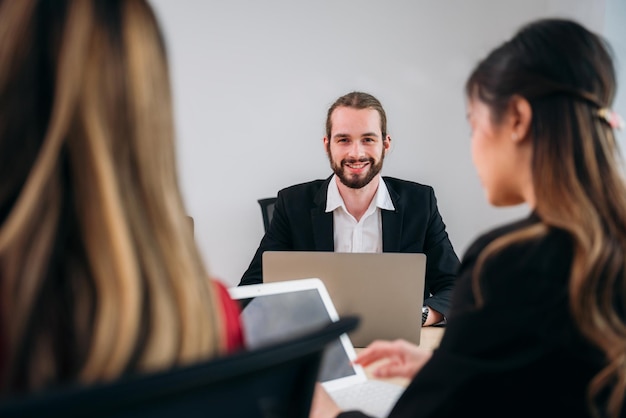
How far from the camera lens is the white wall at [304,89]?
11.8ft

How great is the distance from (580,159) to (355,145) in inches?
68.9

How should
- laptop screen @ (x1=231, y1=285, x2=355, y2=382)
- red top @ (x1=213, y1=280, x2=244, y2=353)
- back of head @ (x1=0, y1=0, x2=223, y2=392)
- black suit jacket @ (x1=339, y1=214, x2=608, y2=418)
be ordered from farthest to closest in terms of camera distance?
1. laptop screen @ (x1=231, y1=285, x2=355, y2=382)
2. black suit jacket @ (x1=339, y1=214, x2=608, y2=418)
3. red top @ (x1=213, y1=280, x2=244, y2=353)
4. back of head @ (x1=0, y1=0, x2=223, y2=392)

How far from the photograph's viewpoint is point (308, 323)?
1.50 meters

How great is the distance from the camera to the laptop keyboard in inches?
52.2

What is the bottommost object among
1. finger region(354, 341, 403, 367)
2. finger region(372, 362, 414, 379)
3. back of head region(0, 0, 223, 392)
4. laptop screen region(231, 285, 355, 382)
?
finger region(372, 362, 414, 379)

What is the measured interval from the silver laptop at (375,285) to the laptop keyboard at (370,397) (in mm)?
222

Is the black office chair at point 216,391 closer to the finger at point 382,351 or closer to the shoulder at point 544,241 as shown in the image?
the shoulder at point 544,241

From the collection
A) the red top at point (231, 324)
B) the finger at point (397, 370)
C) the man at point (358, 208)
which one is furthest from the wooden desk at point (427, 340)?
the red top at point (231, 324)

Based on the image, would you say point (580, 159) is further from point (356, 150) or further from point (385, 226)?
point (356, 150)

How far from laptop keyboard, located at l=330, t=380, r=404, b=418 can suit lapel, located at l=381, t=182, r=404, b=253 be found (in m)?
1.07

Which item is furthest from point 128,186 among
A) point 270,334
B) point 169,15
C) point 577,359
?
point 169,15

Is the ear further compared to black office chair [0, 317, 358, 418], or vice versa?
the ear

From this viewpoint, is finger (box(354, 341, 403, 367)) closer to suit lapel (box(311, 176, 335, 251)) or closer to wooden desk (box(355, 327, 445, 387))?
wooden desk (box(355, 327, 445, 387))

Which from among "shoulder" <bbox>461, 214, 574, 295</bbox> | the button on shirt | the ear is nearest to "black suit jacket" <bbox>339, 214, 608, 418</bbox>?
"shoulder" <bbox>461, 214, 574, 295</bbox>
